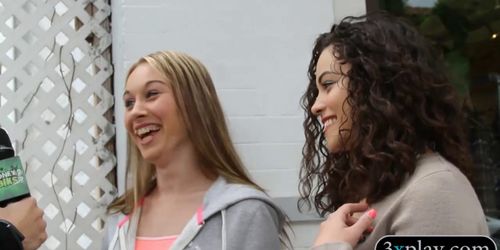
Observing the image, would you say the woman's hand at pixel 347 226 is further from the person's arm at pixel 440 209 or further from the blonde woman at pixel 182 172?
the blonde woman at pixel 182 172

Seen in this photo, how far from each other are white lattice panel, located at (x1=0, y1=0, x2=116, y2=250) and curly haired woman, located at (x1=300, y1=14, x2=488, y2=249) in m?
1.64

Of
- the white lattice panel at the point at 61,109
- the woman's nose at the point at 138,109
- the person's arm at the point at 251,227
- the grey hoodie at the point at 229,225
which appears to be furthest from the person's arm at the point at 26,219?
the white lattice panel at the point at 61,109

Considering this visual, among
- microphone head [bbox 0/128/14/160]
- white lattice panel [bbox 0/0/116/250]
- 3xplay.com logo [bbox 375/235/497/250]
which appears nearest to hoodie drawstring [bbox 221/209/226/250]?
microphone head [bbox 0/128/14/160]

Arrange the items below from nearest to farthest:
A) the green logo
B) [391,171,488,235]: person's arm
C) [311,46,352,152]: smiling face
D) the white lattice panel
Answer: [391,171,488,235]: person's arm
[311,46,352,152]: smiling face
the green logo
the white lattice panel

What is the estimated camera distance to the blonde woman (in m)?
1.89

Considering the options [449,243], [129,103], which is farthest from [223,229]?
[449,243]

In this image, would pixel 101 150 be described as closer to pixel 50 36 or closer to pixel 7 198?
pixel 50 36

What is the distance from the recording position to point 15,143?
280cm

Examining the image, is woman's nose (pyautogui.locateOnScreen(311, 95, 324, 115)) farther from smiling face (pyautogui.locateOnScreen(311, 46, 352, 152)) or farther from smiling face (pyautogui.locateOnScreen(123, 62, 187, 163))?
smiling face (pyautogui.locateOnScreen(123, 62, 187, 163))

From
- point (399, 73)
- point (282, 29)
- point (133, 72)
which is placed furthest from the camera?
point (282, 29)

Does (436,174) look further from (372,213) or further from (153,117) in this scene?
(153,117)

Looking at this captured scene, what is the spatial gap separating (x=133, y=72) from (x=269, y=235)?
26.6 inches

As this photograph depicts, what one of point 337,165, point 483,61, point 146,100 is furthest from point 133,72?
point 483,61

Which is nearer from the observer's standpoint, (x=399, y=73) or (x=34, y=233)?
(x=399, y=73)
